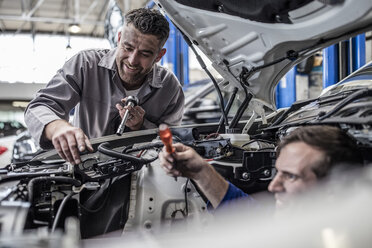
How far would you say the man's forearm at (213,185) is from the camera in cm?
122

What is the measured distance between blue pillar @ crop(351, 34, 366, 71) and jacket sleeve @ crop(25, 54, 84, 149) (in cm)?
243

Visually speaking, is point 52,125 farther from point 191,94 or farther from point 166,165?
point 191,94

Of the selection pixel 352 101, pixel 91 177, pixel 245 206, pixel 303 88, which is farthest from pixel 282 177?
pixel 303 88

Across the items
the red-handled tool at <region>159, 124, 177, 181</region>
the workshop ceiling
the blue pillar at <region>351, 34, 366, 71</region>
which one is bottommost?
the red-handled tool at <region>159, 124, 177, 181</region>

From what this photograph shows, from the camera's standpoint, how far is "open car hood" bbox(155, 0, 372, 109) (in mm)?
1383

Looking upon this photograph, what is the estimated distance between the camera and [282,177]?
104 cm

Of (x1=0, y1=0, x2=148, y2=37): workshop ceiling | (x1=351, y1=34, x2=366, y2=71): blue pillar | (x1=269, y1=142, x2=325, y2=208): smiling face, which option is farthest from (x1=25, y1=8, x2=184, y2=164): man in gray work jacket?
(x1=0, y1=0, x2=148, y2=37): workshop ceiling

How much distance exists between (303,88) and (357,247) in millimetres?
3652

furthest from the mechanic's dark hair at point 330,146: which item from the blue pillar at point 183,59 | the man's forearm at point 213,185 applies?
the blue pillar at point 183,59

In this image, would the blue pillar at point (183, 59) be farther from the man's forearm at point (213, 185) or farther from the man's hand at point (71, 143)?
the man's forearm at point (213, 185)

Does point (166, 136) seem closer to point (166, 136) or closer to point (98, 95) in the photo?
point (166, 136)

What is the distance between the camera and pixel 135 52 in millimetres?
1865

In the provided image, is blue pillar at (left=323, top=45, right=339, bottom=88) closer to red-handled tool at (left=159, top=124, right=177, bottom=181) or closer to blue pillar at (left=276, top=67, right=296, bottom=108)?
blue pillar at (left=276, top=67, right=296, bottom=108)

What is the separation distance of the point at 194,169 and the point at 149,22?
984 mm
